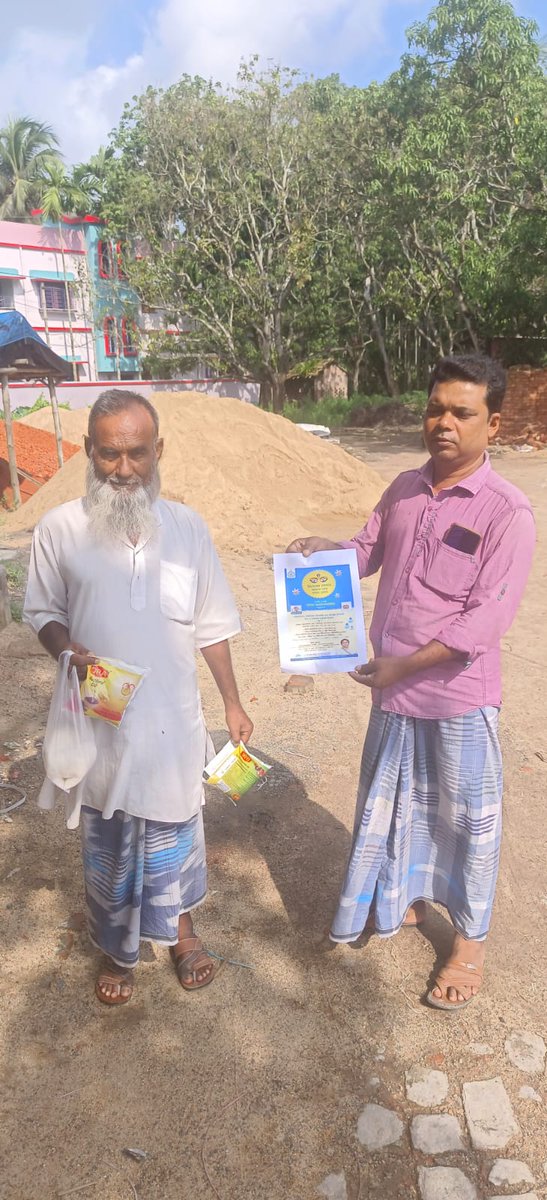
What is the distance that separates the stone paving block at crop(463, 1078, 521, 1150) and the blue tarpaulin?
10014 mm

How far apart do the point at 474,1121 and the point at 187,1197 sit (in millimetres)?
731

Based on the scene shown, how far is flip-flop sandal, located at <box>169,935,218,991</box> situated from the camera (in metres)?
2.45

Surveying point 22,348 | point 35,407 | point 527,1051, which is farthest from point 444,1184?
point 35,407

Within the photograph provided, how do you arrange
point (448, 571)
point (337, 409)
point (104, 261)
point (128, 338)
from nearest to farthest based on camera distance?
1. point (448, 571)
2. point (337, 409)
3. point (104, 261)
4. point (128, 338)

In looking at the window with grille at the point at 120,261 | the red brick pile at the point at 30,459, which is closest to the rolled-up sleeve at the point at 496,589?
the red brick pile at the point at 30,459

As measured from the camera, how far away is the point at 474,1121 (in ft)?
6.57

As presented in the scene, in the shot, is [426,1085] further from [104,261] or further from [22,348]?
[104,261]

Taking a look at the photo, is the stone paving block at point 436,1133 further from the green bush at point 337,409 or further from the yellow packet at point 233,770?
the green bush at point 337,409

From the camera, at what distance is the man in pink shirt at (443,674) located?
6.61 feet

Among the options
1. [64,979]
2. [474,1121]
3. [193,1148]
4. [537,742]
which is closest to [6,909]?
[64,979]

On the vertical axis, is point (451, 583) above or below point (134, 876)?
above

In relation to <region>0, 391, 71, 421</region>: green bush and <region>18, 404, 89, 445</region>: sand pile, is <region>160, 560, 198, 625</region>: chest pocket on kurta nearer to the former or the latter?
<region>18, 404, 89, 445</region>: sand pile

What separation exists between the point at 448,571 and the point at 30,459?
1152 cm

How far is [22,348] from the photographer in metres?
10.4
